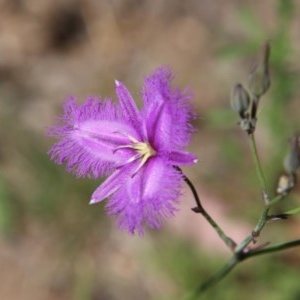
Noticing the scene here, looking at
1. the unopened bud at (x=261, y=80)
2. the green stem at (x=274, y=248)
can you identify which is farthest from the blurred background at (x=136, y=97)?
the unopened bud at (x=261, y=80)

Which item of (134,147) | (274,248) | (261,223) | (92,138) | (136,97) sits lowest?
(274,248)

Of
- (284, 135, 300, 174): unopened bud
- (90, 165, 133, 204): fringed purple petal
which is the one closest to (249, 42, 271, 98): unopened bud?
(284, 135, 300, 174): unopened bud

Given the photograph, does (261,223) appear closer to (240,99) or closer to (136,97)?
(240,99)

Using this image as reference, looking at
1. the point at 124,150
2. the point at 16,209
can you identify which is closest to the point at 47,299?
the point at 16,209

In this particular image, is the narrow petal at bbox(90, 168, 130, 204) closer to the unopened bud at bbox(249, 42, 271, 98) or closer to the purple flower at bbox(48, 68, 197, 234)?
the purple flower at bbox(48, 68, 197, 234)

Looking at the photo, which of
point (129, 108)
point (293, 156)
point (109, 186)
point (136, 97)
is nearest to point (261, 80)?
point (293, 156)

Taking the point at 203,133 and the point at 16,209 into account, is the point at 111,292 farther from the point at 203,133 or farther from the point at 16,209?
the point at 203,133
